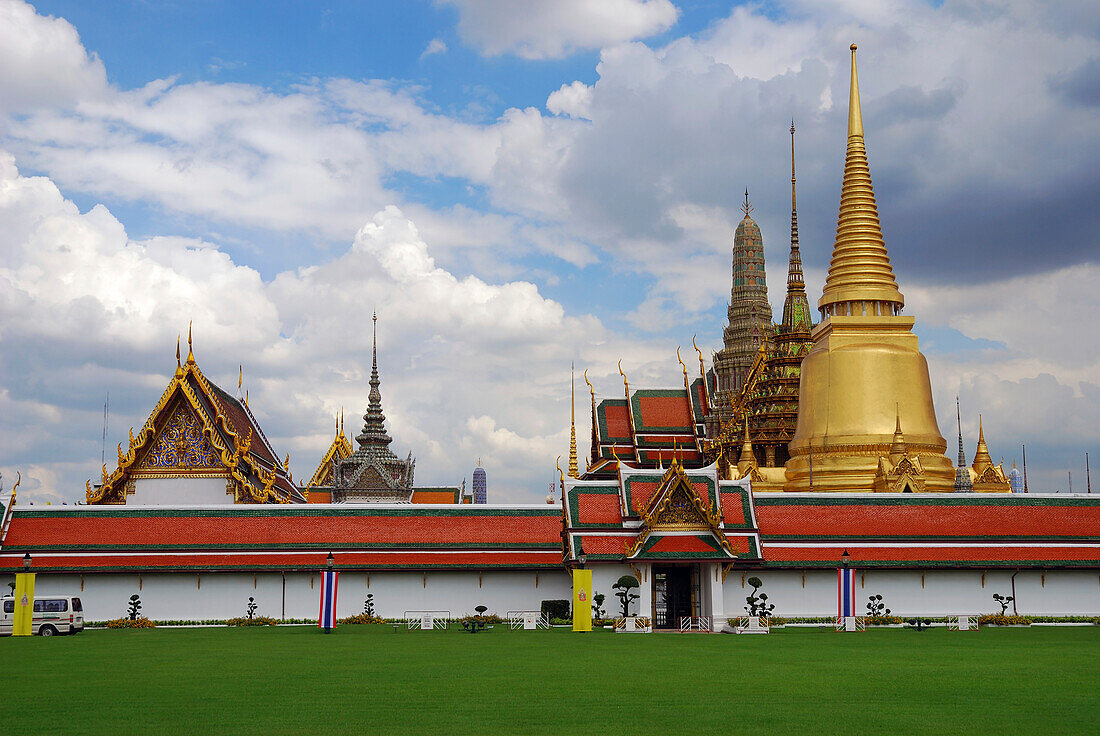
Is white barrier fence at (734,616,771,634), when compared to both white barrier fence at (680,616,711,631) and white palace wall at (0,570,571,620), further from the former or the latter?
white palace wall at (0,570,571,620)

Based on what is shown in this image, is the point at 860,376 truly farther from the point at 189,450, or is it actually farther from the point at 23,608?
the point at 23,608

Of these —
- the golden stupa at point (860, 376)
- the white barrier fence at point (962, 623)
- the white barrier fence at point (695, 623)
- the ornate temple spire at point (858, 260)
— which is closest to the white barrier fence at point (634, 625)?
the white barrier fence at point (695, 623)

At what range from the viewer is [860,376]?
48.7 meters

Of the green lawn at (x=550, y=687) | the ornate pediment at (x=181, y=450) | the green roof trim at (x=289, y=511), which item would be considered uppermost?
the ornate pediment at (x=181, y=450)

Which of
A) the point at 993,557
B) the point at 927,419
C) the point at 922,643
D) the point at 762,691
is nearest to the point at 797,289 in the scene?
the point at 927,419

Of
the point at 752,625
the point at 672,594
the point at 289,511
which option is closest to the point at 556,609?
the point at 672,594

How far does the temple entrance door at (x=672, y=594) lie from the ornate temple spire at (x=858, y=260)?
19.6 metres

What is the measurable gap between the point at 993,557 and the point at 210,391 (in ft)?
96.6

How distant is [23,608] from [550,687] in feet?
65.5

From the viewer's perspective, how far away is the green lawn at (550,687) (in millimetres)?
12820

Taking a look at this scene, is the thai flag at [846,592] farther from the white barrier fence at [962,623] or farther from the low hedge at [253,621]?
the low hedge at [253,621]

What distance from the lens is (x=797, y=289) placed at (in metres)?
74.0

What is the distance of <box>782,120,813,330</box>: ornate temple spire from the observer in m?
67.2

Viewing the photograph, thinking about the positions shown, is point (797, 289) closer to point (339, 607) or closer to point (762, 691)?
point (339, 607)
